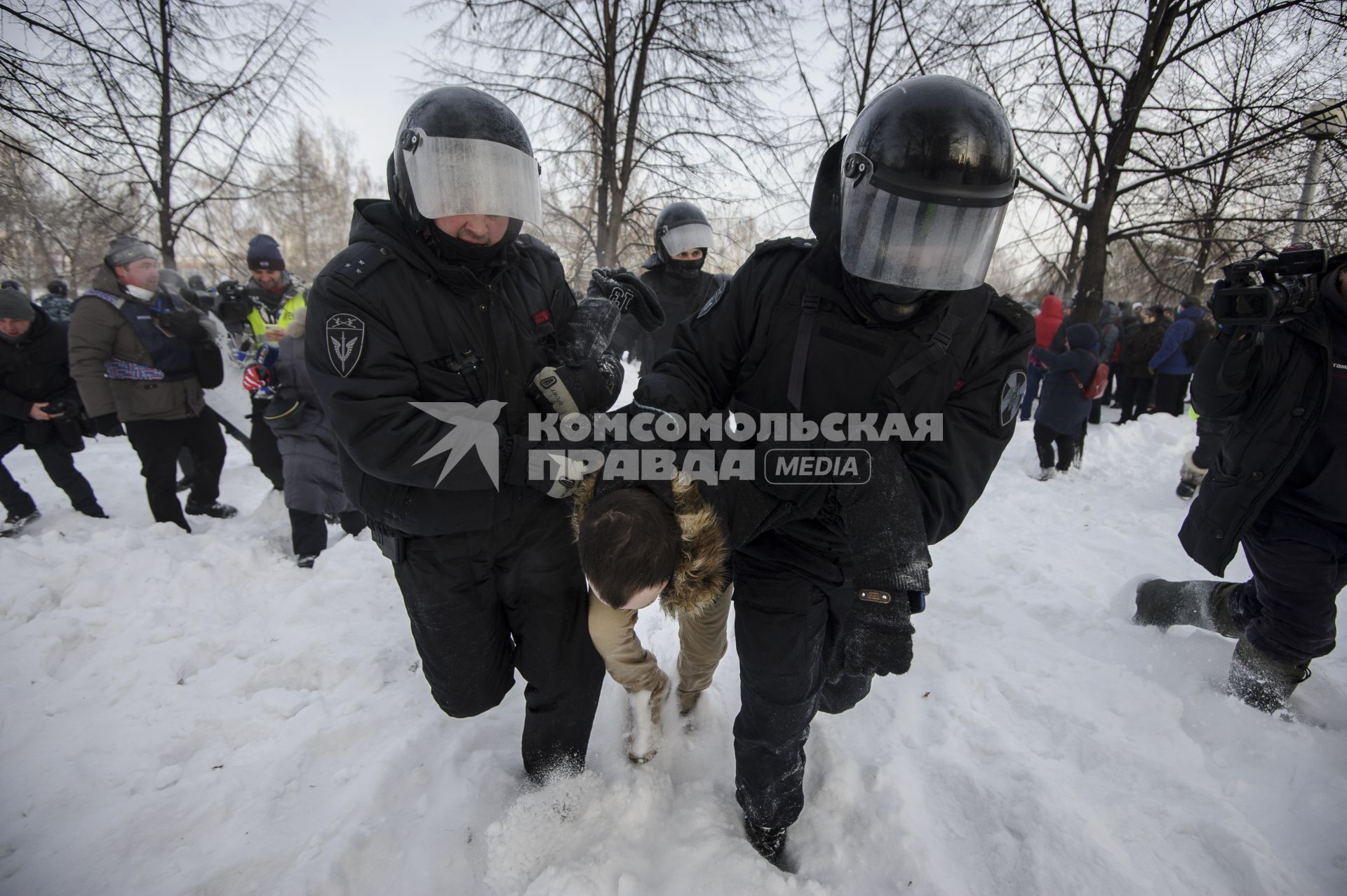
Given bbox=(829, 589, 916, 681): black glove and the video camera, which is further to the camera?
the video camera

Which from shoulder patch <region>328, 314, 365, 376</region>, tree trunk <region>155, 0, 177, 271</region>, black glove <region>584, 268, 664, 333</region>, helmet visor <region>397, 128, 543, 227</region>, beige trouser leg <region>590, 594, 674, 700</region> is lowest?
beige trouser leg <region>590, 594, 674, 700</region>

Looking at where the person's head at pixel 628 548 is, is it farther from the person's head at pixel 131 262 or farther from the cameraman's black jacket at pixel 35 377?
the cameraman's black jacket at pixel 35 377

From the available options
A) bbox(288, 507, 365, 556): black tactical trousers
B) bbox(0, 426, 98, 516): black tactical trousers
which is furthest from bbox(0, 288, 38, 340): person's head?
bbox(288, 507, 365, 556): black tactical trousers

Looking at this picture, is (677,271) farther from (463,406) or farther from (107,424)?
(107,424)

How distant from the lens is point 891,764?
216 cm

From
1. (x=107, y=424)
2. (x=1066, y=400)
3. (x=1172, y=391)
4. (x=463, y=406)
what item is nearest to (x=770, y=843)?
(x=463, y=406)

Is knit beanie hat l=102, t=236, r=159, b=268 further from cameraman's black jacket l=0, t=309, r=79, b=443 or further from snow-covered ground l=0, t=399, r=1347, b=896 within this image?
snow-covered ground l=0, t=399, r=1347, b=896

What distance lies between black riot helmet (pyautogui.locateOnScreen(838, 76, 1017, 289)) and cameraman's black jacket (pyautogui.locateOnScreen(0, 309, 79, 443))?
19.5 ft

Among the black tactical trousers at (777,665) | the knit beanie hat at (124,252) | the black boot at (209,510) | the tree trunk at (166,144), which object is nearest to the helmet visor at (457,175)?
Answer: the black tactical trousers at (777,665)

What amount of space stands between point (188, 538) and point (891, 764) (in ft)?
15.4

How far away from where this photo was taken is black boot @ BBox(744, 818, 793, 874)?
1873 millimetres

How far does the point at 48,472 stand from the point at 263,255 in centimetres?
257

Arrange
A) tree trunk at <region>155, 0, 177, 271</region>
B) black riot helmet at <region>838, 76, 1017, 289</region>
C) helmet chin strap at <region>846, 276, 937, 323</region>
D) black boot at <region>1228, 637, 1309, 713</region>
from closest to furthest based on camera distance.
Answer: black riot helmet at <region>838, 76, 1017, 289</region>
helmet chin strap at <region>846, 276, 937, 323</region>
black boot at <region>1228, 637, 1309, 713</region>
tree trunk at <region>155, 0, 177, 271</region>

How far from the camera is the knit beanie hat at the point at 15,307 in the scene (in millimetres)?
4191
